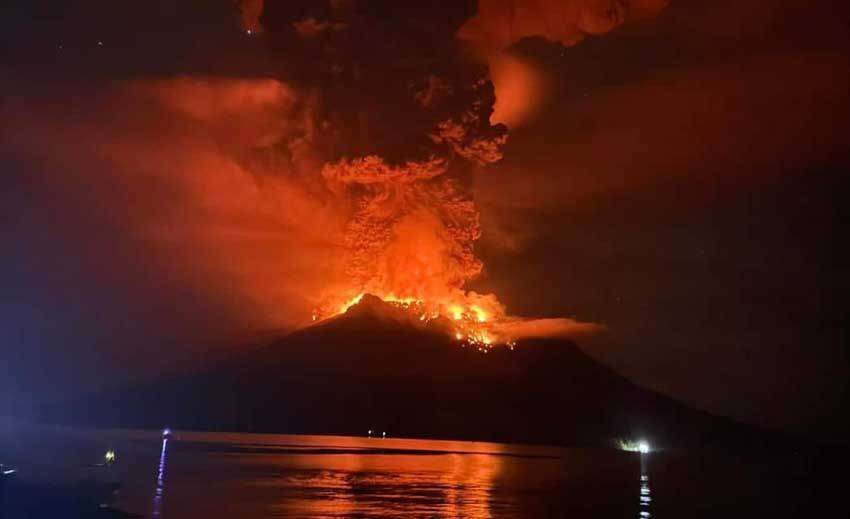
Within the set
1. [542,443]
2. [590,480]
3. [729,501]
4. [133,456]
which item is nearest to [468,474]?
[590,480]

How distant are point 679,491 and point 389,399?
415 feet

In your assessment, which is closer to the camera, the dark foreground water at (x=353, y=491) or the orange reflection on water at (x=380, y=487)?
the dark foreground water at (x=353, y=491)

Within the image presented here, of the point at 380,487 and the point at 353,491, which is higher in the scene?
the point at 380,487

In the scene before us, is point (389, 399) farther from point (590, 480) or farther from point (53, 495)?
point (53, 495)

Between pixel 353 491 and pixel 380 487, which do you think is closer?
pixel 353 491

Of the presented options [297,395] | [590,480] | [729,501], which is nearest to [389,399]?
[297,395]

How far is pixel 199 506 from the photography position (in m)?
39.3

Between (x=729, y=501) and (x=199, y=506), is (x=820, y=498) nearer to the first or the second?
(x=729, y=501)

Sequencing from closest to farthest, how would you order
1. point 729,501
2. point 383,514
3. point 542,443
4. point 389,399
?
point 383,514 < point 729,501 < point 542,443 < point 389,399

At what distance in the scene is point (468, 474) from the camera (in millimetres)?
72938

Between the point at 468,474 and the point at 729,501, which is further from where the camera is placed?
the point at 468,474

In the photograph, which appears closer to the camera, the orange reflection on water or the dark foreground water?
the dark foreground water

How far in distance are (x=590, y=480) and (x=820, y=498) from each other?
17272 millimetres

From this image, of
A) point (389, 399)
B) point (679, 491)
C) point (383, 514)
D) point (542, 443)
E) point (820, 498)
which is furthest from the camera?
point (389, 399)
